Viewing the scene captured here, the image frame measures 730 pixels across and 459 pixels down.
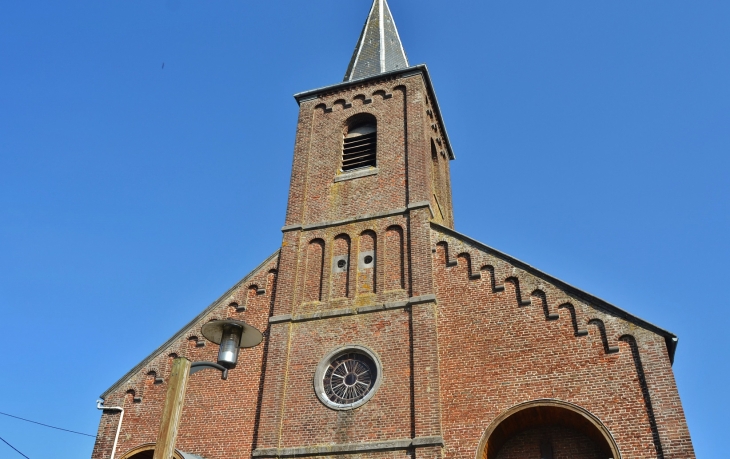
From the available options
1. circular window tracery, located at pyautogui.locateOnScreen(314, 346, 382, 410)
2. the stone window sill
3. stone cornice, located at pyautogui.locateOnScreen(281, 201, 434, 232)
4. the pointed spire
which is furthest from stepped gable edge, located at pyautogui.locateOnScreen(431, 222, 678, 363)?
the pointed spire

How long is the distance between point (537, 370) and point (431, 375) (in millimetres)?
2032

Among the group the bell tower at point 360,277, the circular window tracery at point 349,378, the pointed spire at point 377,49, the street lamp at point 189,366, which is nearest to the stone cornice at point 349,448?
the bell tower at point 360,277

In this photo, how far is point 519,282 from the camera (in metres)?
13.6

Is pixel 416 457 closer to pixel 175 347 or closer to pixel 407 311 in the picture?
pixel 407 311

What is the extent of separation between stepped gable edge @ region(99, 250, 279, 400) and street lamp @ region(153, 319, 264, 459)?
7422mm

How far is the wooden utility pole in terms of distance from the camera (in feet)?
24.9

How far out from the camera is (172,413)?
773cm

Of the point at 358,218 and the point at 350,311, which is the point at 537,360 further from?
the point at 358,218

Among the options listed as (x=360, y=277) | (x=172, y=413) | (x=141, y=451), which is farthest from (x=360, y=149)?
(x=172, y=413)

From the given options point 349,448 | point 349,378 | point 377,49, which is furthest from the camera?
point 377,49

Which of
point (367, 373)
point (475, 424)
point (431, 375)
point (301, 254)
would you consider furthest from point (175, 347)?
point (475, 424)

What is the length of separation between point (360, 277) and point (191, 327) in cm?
420

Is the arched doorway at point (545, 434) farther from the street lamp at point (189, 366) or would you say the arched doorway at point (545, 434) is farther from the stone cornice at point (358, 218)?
the street lamp at point (189, 366)

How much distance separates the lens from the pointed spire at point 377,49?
2081 cm
